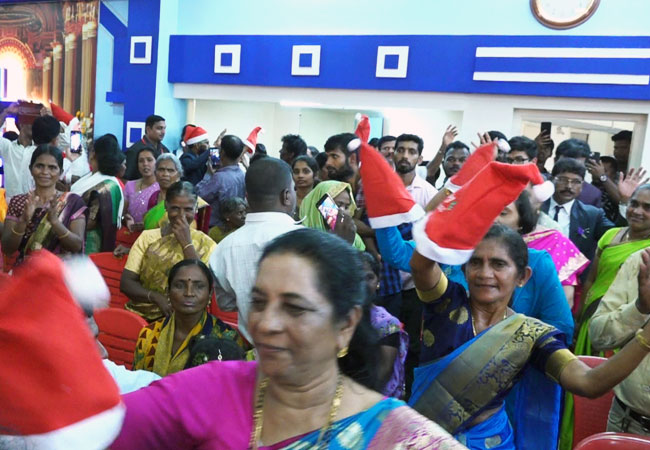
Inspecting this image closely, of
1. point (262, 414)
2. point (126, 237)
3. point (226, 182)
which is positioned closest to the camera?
point (262, 414)

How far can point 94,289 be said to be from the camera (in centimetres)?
90

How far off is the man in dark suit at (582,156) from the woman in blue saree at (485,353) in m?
2.47

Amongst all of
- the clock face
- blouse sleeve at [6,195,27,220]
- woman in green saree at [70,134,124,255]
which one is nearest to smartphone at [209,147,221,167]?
woman in green saree at [70,134,124,255]

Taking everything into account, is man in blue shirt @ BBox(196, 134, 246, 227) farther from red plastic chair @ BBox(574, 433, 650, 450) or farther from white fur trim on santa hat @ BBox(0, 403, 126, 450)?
white fur trim on santa hat @ BBox(0, 403, 126, 450)

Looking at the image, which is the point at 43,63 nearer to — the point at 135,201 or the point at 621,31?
the point at 135,201

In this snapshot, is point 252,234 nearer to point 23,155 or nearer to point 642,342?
point 642,342

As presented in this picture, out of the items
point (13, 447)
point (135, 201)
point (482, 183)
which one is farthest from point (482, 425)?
point (135, 201)

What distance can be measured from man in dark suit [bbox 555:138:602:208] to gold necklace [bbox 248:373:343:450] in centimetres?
343

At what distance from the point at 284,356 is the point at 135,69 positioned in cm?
757

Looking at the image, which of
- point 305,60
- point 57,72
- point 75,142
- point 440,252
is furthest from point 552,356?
point 57,72

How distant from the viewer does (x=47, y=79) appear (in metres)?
8.64

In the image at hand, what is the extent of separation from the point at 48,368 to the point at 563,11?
629 cm

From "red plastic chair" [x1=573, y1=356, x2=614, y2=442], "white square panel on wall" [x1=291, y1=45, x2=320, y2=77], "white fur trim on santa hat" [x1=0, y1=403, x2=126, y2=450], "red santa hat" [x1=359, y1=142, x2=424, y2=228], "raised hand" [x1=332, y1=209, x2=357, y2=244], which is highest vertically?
"white square panel on wall" [x1=291, y1=45, x2=320, y2=77]

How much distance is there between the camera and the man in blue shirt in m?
4.37
